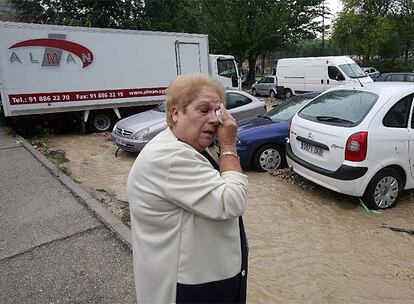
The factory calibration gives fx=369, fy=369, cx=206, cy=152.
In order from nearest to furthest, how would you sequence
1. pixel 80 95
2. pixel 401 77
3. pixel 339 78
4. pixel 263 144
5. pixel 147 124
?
pixel 263 144 → pixel 147 124 → pixel 80 95 → pixel 401 77 → pixel 339 78

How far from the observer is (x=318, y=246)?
401 cm

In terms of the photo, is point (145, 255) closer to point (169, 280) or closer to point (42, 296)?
point (169, 280)

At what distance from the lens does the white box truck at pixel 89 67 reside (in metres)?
9.64

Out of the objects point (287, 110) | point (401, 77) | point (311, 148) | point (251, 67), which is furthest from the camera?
point (251, 67)

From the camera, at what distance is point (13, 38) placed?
9.49 metres

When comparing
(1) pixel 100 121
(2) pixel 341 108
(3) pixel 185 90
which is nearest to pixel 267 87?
(1) pixel 100 121

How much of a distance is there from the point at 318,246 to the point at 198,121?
118 inches

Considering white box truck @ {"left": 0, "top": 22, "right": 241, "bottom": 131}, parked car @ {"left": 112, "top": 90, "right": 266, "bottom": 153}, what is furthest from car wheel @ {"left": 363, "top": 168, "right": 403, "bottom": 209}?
white box truck @ {"left": 0, "top": 22, "right": 241, "bottom": 131}

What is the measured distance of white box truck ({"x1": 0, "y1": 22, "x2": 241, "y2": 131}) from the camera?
9641 millimetres

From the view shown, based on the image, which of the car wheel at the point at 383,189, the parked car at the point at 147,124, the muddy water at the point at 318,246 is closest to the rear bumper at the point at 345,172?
the car wheel at the point at 383,189

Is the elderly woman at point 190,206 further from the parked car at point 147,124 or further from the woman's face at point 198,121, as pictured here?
the parked car at point 147,124

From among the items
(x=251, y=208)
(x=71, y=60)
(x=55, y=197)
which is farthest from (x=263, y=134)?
(x=71, y=60)

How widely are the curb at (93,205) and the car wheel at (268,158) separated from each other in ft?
9.50

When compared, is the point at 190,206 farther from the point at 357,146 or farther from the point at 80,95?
the point at 80,95
